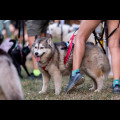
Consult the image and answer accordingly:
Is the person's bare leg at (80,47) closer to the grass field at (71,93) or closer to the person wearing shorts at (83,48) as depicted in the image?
the person wearing shorts at (83,48)

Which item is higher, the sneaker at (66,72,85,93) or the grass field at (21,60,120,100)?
the sneaker at (66,72,85,93)

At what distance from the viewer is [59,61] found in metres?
3.82

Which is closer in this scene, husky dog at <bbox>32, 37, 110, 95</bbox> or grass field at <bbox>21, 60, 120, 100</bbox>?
grass field at <bbox>21, 60, 120, 100</bbox>

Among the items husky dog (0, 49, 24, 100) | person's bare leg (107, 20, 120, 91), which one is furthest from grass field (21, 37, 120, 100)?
husky dog (0, 49, 24, 100)

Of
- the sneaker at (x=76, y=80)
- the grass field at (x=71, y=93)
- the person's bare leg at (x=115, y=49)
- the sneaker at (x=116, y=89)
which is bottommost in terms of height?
the grass field at (x=71, y=93)

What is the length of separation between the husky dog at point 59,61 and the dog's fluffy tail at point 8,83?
164 centimetres

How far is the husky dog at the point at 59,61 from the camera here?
3719 mm

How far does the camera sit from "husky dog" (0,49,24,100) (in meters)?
1.96

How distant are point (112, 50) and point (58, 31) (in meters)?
5.32

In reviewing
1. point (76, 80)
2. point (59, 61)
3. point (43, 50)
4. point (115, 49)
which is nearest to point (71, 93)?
point (76, 80)

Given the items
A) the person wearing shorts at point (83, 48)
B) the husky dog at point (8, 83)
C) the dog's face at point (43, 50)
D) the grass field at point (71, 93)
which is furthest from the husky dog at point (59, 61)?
the husky dog at point (8, 83)

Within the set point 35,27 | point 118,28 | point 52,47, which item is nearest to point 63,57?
point 52,47

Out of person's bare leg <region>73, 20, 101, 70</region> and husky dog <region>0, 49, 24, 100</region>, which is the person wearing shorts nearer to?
person's bare leg <region>73, 20, 101, 70</region>
